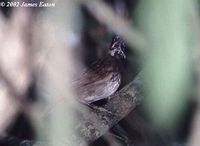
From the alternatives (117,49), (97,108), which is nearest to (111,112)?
(97,108)

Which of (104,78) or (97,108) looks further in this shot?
(104,78)

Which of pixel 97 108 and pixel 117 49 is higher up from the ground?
pixel 117 49

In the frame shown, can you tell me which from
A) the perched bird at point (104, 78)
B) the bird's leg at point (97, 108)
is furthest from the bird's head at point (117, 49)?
the bird's leg at point (97, 108)

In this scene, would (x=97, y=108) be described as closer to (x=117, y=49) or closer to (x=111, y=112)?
(x=111, y=112)

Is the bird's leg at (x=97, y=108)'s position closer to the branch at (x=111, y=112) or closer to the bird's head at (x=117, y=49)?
the branch at (x=111, y=112)

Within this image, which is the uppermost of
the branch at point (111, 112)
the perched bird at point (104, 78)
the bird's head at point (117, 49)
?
the bird's head at point (117, 49)

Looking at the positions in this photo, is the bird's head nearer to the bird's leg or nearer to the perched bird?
the perched bird

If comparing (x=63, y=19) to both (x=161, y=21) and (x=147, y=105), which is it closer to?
(x=161, y=21)

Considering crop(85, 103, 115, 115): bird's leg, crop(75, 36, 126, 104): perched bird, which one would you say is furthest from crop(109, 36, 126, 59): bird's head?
crop(85, 103, 115, 115): bird's leg
